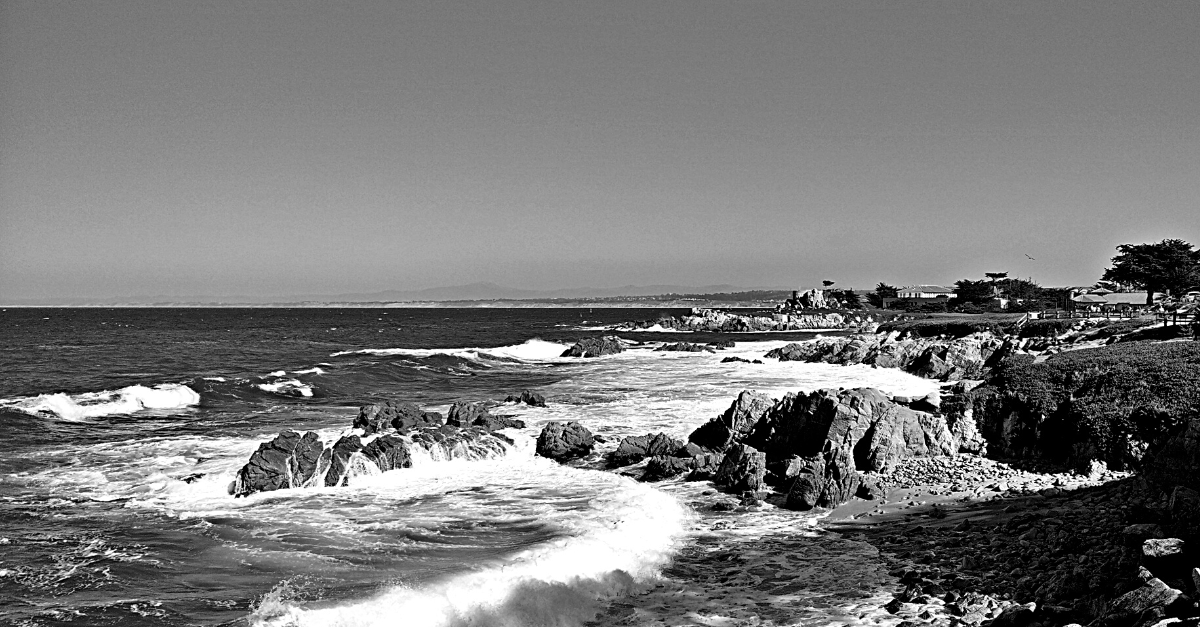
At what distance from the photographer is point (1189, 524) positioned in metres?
9.71

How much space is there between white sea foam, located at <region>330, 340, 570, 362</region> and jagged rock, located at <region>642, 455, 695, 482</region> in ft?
133

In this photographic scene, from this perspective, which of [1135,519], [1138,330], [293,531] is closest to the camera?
[1135,519]

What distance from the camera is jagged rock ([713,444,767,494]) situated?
17469 millimetres

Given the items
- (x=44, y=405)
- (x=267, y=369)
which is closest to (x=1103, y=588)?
(x=44, y=405)

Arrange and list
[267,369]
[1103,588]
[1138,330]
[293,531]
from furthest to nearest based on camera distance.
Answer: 1. [267,369]
2. [1138,330]
3. [293,531]
4. [1103,588]

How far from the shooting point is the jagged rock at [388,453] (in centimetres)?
2055

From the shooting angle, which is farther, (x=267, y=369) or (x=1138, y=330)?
(x=267, y=369)

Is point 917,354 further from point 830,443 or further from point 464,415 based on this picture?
point 830,443

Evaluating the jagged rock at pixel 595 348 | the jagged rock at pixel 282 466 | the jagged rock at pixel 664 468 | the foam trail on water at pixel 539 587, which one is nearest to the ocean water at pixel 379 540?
the foam trail on water at pixel 539 587

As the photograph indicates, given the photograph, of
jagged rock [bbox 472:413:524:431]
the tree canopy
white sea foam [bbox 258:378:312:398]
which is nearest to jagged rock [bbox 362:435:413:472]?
jagged rock [bbox 472:413:524:431]

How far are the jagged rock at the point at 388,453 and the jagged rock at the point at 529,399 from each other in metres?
11.4

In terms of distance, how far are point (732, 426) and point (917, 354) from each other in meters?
28.4

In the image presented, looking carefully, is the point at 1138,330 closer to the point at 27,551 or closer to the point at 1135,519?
the point at 1135,519

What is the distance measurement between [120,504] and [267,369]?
34012 mm
